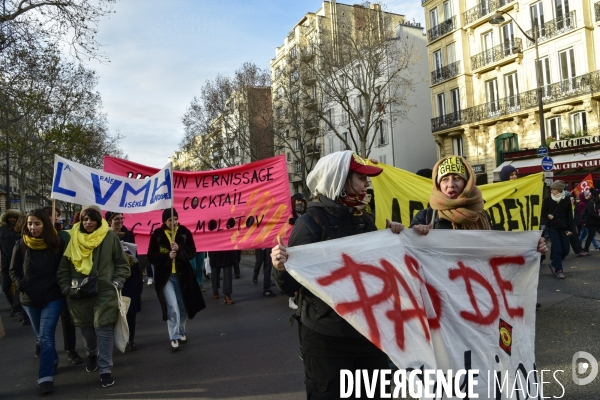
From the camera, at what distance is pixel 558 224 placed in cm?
884

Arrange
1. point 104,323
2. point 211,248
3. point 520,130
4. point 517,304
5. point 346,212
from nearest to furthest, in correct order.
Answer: point 346,212 < point 517,304 < point 104,323 < point 211,248 < point 520,130

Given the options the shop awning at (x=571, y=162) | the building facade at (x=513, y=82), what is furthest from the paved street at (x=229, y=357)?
the shop awning at (x=571, y=162)

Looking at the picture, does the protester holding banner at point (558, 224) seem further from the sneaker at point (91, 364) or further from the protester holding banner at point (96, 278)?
the sneaker at point (91, 364)

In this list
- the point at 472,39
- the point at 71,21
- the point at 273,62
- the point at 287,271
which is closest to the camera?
the point at 287,271

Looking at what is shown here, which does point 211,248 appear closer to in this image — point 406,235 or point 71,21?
point 406,235

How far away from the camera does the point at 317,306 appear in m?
2.62

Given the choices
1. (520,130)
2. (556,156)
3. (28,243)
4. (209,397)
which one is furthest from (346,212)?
(520,130)

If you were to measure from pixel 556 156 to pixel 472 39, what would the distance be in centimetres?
1091

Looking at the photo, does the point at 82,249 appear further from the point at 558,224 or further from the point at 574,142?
the point at 574,142

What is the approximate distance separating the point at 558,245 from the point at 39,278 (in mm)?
8441

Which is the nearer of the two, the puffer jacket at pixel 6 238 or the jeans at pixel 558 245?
the puffer jacket at pixel 6 238

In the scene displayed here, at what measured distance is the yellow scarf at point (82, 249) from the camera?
4.86 m

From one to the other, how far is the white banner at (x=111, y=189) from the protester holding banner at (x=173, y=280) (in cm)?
37

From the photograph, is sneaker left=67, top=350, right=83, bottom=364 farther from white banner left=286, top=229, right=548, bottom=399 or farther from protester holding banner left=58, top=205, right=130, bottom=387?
white banner left=286, top=229, right=548, bottom=399
